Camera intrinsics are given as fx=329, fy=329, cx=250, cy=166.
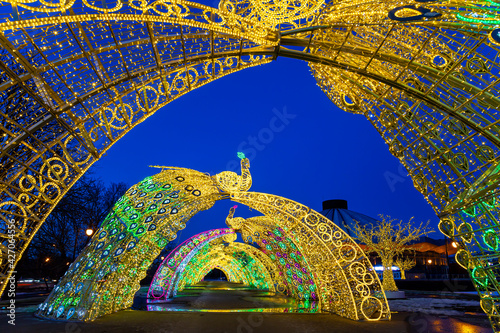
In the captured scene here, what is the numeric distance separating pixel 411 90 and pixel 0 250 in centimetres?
702

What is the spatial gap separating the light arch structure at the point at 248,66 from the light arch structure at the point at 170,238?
14.0ft

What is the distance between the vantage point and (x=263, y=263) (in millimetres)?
25000

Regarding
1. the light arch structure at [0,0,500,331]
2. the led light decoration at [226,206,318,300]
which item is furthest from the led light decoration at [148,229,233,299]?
the light arch structure at [0,0,500,331]

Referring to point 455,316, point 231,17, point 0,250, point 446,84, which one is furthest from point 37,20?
point 455,316

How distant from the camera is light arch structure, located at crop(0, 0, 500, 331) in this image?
4.66 metres

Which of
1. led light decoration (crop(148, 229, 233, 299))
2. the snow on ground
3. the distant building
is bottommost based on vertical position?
the snow on ground

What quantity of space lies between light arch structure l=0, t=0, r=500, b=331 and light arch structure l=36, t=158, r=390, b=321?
4.26 m

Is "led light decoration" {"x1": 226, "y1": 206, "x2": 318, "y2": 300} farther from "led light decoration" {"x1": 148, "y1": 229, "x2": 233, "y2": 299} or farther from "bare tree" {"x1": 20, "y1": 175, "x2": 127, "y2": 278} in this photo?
"bare tree" {"x1": 20, "y1": 175, "x2": 127, "y2": 278}

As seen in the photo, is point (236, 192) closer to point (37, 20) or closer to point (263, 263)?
point (37, 20)

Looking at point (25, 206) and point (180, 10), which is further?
point (25, 206)

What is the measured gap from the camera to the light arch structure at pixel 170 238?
31.3 feet

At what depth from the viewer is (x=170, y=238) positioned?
12523mm

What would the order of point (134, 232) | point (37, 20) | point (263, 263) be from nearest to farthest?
1. point (37, 20)
2. point (134, 232)
3. point (263, 263)

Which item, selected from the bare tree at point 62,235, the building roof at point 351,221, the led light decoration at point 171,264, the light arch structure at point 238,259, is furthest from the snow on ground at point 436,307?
the building roof at point 351,221
